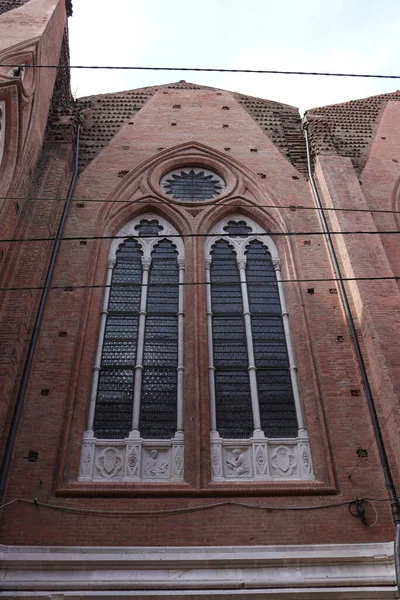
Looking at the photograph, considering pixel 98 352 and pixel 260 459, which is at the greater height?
pixel 98 352

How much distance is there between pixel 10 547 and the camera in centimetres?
650

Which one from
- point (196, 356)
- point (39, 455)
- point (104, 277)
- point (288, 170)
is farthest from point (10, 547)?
point (288, 170)

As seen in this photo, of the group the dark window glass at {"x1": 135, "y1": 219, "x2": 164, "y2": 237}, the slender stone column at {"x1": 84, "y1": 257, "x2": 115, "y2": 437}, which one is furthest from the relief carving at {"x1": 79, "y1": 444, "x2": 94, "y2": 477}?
the dark window glass at {"x1": 135, "y1": 219, "x2": 164, "y2": 237}

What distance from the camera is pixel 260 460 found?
7844mm

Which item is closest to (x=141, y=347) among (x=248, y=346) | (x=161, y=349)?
(x=161, y=349)

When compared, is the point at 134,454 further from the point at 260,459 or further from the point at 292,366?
the point at 292,366

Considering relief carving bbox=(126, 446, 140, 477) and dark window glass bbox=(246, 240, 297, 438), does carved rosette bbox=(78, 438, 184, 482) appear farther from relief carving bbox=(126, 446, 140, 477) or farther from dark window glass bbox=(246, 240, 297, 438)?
dark window glass bbox=(246, 240, 297, 438)

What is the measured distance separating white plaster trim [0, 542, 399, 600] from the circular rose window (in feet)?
24.7

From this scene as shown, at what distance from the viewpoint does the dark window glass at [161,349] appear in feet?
27.4

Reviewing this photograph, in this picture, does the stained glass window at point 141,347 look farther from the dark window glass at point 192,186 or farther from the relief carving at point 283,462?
the dark window glass at point 192,186

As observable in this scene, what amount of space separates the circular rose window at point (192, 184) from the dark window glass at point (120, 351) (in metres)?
1.88

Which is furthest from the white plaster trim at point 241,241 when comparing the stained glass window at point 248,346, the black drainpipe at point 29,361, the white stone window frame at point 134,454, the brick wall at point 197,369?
the white stone window frame at point 134,454

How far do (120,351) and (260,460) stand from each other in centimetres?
273

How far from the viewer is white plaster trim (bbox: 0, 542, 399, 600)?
20.1ft
